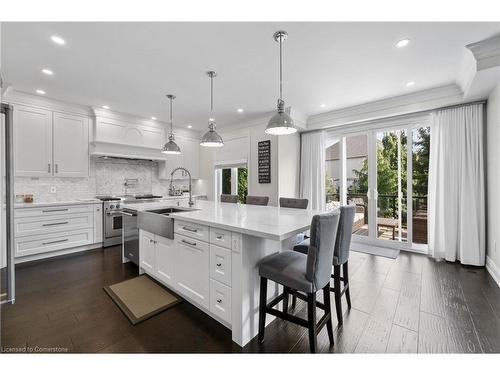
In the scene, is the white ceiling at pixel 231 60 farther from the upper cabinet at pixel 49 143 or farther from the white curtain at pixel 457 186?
the white curtain at pixel 457 186

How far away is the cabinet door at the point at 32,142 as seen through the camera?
11.5 ft

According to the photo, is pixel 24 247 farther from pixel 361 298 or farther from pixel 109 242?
pixel 361 298

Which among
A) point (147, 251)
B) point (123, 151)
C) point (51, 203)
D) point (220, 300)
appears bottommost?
point (220, 300)

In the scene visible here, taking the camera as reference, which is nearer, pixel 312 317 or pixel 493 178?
pixel 312 317

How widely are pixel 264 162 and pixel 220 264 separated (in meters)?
3.19

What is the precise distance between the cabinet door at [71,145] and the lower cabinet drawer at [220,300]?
3.81 m

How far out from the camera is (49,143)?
12.5 ft

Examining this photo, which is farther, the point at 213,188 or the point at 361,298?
the point at 213,188

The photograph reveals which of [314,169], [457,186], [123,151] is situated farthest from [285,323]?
[123,151]

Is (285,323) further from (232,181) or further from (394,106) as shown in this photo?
(232,181)

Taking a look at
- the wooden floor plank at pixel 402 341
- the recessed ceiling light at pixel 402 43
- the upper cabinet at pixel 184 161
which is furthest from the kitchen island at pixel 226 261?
the upper cabinet at pixel 184 161
